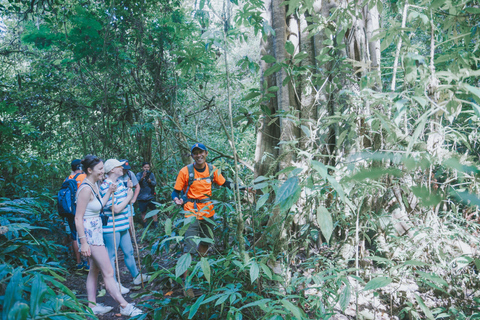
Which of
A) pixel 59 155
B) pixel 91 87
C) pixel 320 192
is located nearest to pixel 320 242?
pixel 320 192

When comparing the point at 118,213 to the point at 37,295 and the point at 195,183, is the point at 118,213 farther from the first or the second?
the point at 37,295

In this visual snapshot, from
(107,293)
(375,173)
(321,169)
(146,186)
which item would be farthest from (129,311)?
(146,186)

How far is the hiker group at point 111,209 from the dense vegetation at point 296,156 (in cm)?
27

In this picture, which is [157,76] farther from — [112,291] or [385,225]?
[385,225]

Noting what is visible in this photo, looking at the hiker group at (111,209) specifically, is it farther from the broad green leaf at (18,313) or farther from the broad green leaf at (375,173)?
the broad green leaf at (375,173)

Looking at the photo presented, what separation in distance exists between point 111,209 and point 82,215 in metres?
0.60

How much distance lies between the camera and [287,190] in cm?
125

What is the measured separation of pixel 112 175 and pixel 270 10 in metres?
3.06

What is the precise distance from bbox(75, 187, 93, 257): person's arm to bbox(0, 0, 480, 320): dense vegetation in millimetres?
294

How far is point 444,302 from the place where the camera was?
273 centimetres

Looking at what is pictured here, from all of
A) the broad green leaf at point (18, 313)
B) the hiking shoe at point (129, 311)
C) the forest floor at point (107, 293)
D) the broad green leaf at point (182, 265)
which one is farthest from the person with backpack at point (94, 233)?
the broad green leaf at point (18, 313)

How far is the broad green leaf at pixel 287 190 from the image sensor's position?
4.05 ft

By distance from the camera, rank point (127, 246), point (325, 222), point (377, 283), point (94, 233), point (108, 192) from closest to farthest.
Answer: point (325, 222) < point (377, 283) < point (94, 233) < point (108, 192) < point (127, 246)

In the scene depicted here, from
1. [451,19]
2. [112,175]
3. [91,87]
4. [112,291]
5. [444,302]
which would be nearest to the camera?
[451,19]
